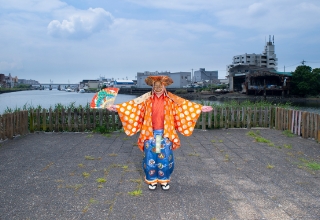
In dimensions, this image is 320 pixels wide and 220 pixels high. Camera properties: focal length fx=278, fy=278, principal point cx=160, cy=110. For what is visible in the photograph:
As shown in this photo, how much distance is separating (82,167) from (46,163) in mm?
1010

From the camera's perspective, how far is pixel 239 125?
488 inches

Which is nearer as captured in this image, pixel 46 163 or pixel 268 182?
pixel 268 182

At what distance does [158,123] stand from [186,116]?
2.10 feet

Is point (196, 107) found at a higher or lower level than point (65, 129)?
higher

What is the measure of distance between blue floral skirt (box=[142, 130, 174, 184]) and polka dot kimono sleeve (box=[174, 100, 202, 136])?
495mm

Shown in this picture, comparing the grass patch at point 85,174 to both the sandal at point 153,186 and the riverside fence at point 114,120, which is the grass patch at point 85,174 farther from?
the riverside fence at point 114,120

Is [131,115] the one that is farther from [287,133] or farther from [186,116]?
[287,133]

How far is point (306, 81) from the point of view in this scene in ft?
159

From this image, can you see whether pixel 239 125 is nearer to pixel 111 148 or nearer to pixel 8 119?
pixel 111 148

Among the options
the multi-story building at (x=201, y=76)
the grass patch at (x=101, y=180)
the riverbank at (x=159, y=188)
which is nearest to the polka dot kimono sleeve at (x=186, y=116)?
the riverbank at (x=159, y=188)

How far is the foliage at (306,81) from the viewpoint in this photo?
4741cm

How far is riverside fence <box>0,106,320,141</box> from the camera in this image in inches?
385

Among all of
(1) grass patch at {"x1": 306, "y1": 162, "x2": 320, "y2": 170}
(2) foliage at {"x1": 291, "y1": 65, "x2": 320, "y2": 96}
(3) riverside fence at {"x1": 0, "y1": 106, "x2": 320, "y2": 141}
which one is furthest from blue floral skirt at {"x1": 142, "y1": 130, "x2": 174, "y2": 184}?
(2) foliage at {"x1": 291, "y1": 65, "x2": 320, "y2": 96}

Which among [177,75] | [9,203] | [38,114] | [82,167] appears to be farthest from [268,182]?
[177,75]
